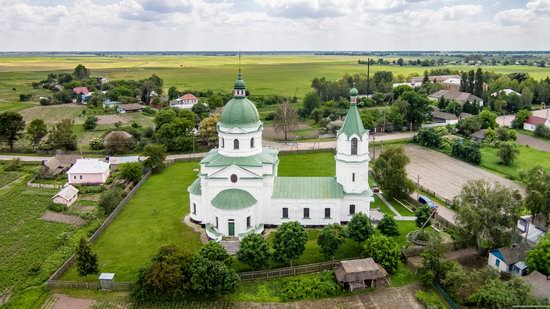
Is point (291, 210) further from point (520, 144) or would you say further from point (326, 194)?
point (520, 144)

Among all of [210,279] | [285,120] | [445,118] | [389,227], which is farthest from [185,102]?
[210,279]

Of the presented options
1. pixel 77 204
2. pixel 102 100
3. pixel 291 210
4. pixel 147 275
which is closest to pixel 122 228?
pixel 77 204

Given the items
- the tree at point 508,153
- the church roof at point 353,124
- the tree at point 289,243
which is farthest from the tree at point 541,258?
the tree at point 508,153

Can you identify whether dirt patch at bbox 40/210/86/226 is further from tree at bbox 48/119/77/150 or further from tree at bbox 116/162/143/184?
tree at bbox 48/119/77/150

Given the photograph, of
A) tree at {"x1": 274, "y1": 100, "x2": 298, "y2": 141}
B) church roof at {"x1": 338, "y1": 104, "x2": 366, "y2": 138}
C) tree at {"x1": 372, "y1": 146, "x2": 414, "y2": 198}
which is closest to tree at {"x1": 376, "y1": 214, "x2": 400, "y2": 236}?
church roof at {"x1": 338, "y1": 104, "x2": 366, "y2": 138}

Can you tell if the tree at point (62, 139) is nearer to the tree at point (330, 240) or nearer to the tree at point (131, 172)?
the tree at point (131, 172)

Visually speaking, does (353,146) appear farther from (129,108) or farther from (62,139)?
(129,108)

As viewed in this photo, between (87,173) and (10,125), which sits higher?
A: (10,125)
